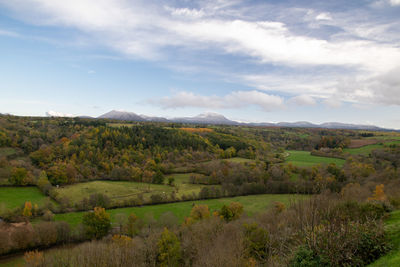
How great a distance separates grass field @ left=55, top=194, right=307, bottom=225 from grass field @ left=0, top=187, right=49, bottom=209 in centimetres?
943

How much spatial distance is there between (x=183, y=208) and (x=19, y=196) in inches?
1436

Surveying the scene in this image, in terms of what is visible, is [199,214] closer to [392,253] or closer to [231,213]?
[231,213]

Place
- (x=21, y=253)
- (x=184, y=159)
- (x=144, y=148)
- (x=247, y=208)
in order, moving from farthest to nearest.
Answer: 1. (x=144, y=148)
2. (x=184, y=159)
3. (x=247, y=208)
4. (x=21, y=253)

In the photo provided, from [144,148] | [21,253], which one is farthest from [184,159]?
[21,253]

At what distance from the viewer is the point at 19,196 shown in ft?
154

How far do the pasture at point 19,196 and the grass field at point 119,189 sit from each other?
373 centimetres

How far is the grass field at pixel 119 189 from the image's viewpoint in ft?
163

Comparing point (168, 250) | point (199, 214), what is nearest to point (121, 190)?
point (199, 214)

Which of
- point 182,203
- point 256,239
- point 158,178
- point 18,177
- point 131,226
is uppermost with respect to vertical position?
point 256,239

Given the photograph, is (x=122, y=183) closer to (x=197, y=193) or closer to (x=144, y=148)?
(x=197, y=193)

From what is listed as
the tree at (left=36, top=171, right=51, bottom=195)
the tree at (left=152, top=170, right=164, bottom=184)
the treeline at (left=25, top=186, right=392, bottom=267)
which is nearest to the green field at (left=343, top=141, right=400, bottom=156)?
the treeline at (left=25, top=186, right=392, bottom=267)

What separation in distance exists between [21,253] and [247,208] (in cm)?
3893

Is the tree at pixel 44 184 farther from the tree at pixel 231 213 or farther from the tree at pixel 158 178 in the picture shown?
the tree at pixel 231 213

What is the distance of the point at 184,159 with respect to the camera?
8456 centimetres
